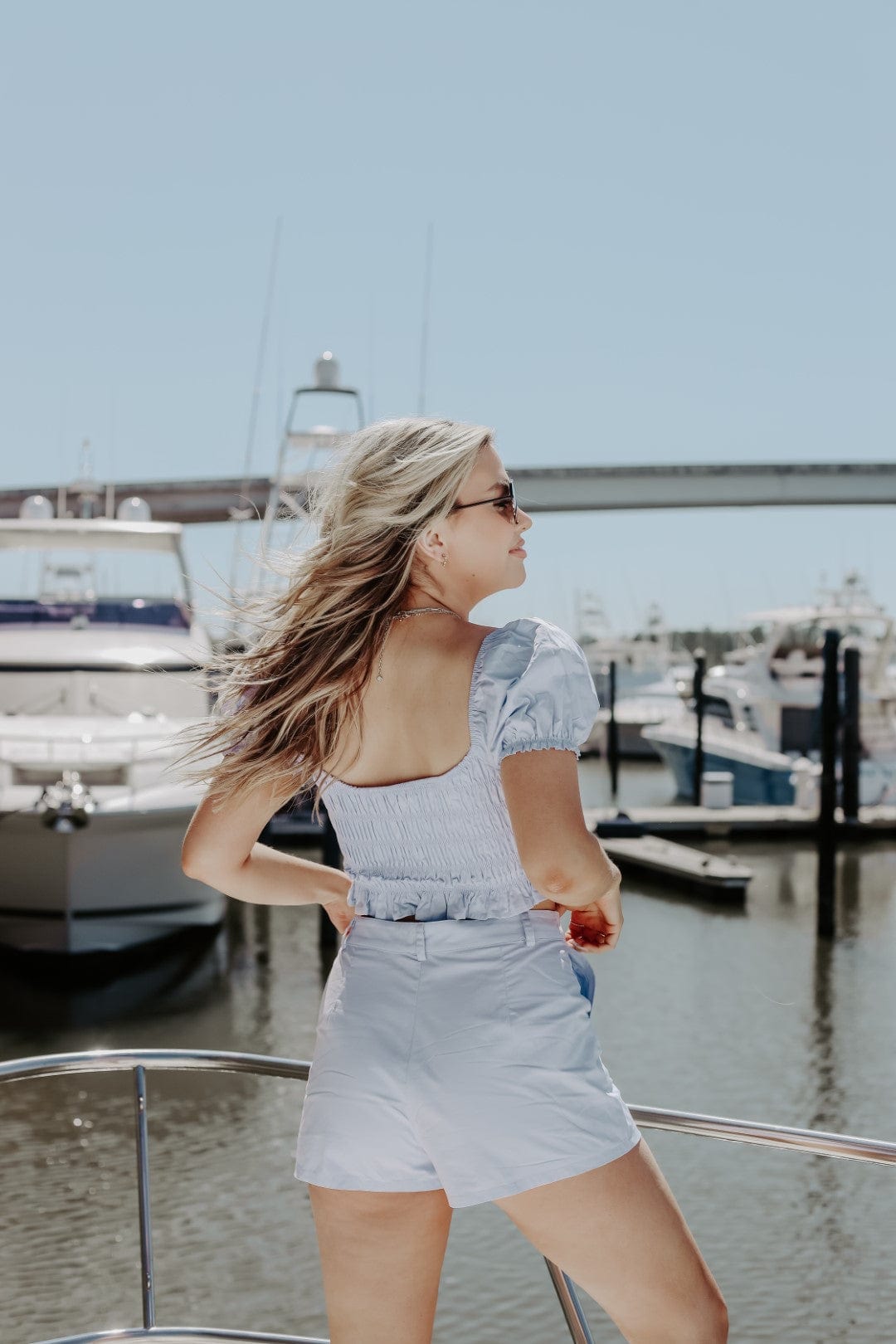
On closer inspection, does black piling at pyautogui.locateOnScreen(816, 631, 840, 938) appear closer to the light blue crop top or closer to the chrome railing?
the chrome railing

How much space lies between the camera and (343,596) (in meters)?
1.56

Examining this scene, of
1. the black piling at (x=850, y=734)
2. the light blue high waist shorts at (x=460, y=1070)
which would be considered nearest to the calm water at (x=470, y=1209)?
the light blue high waist shorts at (x=460, y=1070)

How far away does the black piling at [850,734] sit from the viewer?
21.4m

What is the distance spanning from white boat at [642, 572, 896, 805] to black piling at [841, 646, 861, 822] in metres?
0.34

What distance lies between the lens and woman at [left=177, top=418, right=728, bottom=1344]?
4.56 ft

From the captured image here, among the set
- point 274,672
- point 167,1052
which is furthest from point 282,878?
point 167,1052

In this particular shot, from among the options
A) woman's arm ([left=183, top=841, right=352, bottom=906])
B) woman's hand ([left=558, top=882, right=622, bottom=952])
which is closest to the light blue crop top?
woman's hand ([left=558, top=882, right=622, bottom=952])

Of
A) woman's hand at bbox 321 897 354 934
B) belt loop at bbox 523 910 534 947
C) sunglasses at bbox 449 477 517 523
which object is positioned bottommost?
woman's hand at bbox 321 897 354 934

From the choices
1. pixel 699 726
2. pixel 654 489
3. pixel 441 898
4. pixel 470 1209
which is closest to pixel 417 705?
pixel 441 898

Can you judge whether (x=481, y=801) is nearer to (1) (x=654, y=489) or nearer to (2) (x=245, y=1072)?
(2) (x=245, y=1072)

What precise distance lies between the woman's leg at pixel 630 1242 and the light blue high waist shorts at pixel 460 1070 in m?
0.02

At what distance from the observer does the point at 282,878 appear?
72.2 inches

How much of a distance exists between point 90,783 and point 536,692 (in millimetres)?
10228

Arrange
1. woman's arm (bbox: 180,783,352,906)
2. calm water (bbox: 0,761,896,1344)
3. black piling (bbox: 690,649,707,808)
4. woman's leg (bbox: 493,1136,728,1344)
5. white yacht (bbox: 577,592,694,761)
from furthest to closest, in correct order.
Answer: white yacht (bbox: 577,592,694,761)
black piling (bbox: 690,649,707,808)
calm water (bbox: 0,761,896,1344)
woman's arm (bbox: 180,783,352,906)
woman's leg (bbox: 493,1136,728,1344)
